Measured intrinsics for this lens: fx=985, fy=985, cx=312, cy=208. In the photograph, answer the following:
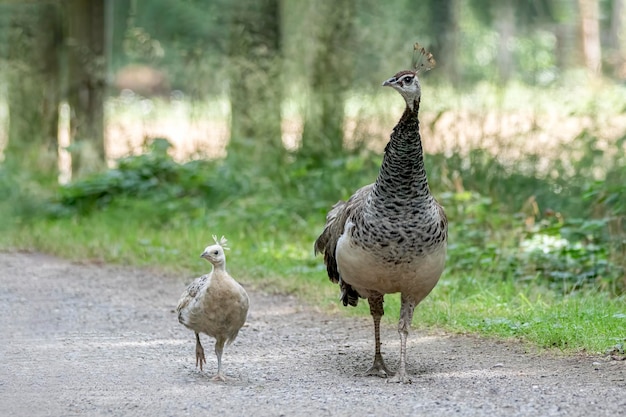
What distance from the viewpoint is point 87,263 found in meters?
9.59

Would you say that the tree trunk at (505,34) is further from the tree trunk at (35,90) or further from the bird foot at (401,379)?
the bird foot at (401,379)

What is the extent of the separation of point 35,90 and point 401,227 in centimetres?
981

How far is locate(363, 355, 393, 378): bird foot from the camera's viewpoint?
620 cm

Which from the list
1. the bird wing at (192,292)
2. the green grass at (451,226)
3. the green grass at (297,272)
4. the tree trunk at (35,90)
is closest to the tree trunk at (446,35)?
the green grass at (451,226)

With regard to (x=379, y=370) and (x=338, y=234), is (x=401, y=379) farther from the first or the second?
(x=338, y=234)

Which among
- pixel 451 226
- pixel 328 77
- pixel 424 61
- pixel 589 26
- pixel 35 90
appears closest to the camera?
pixel 424 61

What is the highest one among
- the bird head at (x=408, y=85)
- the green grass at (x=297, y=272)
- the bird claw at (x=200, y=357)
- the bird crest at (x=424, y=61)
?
the bird crest at (x=424, y=61)

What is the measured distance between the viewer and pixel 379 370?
6246 millimetres

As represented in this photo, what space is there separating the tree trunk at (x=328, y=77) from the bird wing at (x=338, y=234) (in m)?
5.36

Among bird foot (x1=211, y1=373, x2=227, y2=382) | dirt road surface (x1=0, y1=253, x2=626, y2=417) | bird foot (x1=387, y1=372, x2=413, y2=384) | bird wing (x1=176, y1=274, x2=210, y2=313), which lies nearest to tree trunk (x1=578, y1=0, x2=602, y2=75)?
dirt road surface (x1=0, y1=253, x2=626, y2=417)

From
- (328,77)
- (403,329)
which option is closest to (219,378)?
(403,329)

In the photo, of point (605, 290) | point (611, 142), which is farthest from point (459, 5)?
point (605, 290)

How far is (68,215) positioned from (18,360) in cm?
558

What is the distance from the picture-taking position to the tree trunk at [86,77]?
13375mm
